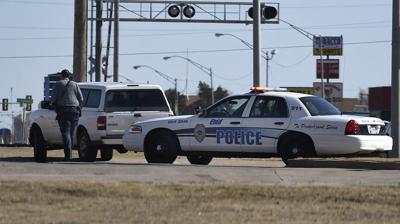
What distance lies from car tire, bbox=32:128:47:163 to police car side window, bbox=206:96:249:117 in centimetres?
413

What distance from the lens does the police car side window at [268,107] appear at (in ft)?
53.3

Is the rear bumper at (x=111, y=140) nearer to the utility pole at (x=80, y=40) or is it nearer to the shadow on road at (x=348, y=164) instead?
the shadow on road at (x=348, y=164)

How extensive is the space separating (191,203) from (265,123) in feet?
21.0

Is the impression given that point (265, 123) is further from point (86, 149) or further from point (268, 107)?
point (86, 149)

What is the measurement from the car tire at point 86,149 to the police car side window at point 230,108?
3125 millimetres

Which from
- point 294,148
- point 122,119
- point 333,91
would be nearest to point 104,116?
point 122,119

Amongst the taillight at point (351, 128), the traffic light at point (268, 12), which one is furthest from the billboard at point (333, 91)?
the taillight at point (351, 128)

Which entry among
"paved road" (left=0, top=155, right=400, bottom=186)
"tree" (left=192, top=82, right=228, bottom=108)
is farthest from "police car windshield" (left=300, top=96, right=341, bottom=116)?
"tree" (left=192, top=82, right=228, bottom=108)

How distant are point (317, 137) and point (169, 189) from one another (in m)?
5.65

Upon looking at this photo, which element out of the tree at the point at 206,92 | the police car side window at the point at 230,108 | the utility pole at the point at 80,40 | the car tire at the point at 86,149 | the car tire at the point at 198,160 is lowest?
the car tire at the point at 198,160

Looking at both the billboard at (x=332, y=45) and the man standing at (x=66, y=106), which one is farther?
the billboard at (x=332, y=45)

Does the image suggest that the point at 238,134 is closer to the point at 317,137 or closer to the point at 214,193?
the point at 317,137

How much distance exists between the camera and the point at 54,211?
9539mm

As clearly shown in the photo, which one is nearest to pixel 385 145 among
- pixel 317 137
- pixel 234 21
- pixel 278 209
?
pixel 317 137
